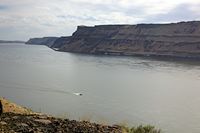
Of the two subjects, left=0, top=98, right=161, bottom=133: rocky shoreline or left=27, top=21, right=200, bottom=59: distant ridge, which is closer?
left=0, top=98, right=161, bottom=133: rocky shoreline

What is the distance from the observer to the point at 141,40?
145 metres

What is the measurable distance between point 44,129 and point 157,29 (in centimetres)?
14185

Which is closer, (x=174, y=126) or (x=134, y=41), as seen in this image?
(x=174, y=126)

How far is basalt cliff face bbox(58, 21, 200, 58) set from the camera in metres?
128

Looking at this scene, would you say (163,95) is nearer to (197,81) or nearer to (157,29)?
(197,81)

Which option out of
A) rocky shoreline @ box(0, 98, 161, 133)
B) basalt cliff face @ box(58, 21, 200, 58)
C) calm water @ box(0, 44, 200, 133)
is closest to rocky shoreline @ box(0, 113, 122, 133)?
rocky shoreline @ box(0, 98, 161, 133)

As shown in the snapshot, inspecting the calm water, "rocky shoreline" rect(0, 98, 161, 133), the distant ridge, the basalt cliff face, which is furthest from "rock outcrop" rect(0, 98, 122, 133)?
the basalt cliff face

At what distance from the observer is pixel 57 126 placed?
7871mm

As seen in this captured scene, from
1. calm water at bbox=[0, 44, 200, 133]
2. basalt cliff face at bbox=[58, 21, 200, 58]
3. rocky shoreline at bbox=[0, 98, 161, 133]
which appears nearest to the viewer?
rocky shoreline at bbox=[0, 98, 161, 133]

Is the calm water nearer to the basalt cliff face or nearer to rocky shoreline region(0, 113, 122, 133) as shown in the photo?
rocky shoreline region(0, 113, 122, 133)

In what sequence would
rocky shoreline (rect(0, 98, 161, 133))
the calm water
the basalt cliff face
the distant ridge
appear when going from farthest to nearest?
the basalt cliff face < the distant ridge < the calm water < rocky shoreline (rect(0, 98, 161, 133))

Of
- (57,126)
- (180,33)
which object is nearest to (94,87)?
(57,126)

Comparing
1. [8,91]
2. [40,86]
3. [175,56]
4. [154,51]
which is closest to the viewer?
[8,91]

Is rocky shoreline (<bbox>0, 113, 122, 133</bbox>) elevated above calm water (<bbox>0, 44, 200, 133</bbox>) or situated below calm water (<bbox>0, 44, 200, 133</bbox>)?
above
